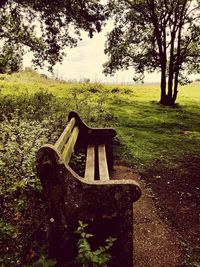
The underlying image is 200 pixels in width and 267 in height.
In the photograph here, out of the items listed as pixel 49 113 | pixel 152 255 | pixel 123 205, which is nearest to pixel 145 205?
pixel 152 255

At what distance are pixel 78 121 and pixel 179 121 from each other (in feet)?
29.3

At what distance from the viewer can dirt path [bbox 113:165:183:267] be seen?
4.16 m

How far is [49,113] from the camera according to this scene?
435 inches

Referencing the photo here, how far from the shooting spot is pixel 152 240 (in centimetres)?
463

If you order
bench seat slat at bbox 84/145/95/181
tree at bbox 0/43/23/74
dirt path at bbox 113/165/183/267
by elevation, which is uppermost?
tree at bbox 0/43/23/74

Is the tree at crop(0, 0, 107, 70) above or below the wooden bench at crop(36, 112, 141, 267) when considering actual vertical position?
above

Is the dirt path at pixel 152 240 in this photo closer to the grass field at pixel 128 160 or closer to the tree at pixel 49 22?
the grass field at pixel 128 160

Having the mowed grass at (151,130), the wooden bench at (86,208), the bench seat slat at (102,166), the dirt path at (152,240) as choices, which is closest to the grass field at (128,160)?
the mowed grass at (151,130)

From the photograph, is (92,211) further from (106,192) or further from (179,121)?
(179,121)

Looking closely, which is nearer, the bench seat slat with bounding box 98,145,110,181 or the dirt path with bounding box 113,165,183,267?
the dirt path with bounding box 113,165,183,267

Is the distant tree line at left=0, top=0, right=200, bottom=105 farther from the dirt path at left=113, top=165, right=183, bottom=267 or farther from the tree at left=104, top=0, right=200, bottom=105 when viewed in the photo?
the dirt path at left=113, top=165, right=183, bottom=267

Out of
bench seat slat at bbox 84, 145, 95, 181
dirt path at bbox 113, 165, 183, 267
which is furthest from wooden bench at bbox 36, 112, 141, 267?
bench seat slat at bbox 84, 145, 95, 181

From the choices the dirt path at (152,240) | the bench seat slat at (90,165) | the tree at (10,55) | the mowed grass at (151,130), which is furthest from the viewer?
the tree at (10,55)

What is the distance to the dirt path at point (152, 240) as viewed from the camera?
4.16 metres
